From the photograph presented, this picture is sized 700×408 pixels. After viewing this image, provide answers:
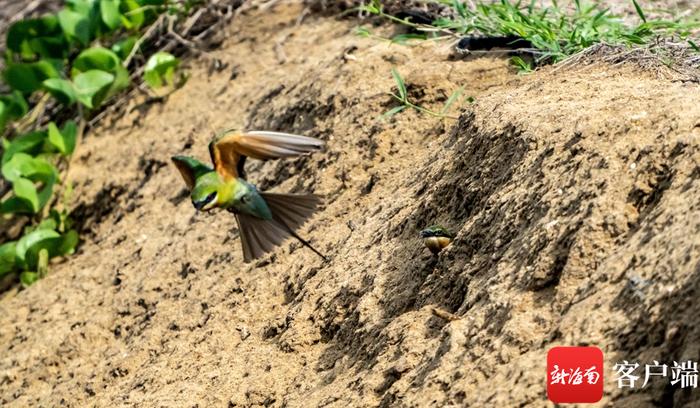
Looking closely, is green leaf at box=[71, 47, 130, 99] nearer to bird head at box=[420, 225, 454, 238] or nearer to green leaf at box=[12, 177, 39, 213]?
green leaf at box=[12, 177, 39, 213]

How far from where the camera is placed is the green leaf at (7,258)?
4.89 meters

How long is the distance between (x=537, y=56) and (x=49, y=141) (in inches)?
98.7

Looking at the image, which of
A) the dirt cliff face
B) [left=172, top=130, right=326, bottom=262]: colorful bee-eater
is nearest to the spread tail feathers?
[left=172, top=130, right=326, bottom=262]: colorful bee-eater

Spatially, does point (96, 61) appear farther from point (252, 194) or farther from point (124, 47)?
point (252, 194)

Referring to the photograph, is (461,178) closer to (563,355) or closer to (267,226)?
(267,226)

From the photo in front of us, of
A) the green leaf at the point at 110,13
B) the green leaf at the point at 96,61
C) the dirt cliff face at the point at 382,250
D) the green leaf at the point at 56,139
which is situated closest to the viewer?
the dirt cliff face at the point at 382,250

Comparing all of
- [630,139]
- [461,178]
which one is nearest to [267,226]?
[461,178]

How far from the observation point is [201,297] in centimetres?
378

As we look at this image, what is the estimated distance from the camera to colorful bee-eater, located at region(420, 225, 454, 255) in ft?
9.38

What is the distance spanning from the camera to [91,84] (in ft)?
17.8

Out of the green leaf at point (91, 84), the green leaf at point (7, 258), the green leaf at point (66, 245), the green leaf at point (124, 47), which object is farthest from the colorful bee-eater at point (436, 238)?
the green leaf at point (124, 47)

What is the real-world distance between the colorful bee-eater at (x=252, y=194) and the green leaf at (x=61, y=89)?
→ 1955 mm

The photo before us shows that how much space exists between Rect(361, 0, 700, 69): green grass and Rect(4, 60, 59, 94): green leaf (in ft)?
6.27

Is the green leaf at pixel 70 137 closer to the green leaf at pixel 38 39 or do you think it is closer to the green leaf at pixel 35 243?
the green leaf at pixel 35 243
